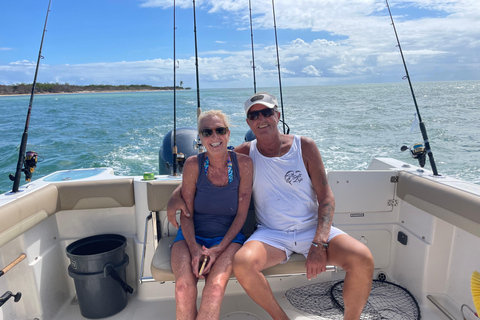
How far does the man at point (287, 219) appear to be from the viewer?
1.58 metres

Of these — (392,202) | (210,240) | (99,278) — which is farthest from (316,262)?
(99,278)

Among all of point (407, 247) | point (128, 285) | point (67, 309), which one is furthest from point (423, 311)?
point (67, 309)

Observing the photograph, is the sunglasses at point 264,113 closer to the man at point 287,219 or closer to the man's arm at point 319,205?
the man at point 287,219

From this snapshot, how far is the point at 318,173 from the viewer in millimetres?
1855

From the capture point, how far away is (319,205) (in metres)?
1.82

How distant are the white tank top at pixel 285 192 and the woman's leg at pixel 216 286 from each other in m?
0.29

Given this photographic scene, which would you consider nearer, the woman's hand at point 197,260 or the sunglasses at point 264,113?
the woman's hand at point 197,260

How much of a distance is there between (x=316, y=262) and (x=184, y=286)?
59cm

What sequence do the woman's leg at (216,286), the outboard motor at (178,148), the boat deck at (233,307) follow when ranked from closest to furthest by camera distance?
the woman's leg at (216,286), the boat deck at (233,307), the outboard motor at (178,148)

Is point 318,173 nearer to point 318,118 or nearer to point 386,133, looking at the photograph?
point 386,133

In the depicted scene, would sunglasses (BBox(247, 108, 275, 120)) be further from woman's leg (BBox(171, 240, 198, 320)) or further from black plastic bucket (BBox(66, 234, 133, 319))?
black plastic bucket (BBox(66, 234, 133, 319))

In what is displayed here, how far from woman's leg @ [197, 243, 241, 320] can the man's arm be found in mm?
365

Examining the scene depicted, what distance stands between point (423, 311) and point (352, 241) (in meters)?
0.82

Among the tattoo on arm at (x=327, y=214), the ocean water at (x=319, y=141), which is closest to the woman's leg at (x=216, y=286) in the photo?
the tattoo on arm at (x=327, y=214)
